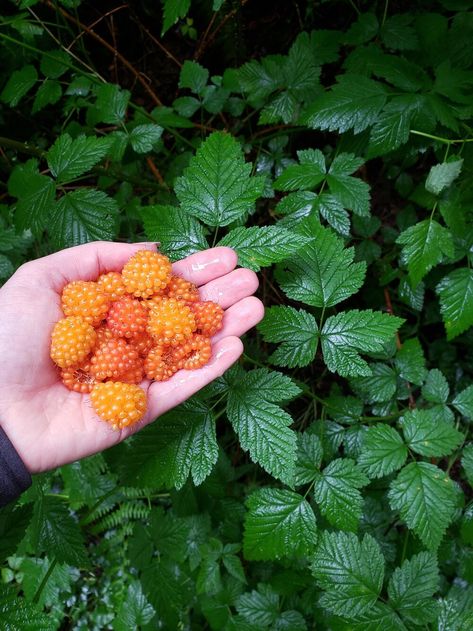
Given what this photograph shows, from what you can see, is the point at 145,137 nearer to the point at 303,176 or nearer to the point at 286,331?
the point at 303,176

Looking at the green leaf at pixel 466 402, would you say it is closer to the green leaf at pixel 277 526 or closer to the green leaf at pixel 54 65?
the green leaf at pixel 277 526

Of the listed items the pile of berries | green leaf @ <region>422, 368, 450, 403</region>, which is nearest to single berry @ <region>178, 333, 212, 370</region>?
the pile of berries

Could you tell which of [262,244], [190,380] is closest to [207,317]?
[190,380]

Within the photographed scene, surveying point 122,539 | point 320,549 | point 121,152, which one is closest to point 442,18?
point 121,152

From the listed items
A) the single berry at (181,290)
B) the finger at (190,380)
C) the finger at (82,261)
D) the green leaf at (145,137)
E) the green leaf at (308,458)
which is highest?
the green leaf at (145,137)

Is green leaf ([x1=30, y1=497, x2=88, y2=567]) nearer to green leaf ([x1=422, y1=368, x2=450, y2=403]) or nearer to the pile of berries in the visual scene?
the pile of berries

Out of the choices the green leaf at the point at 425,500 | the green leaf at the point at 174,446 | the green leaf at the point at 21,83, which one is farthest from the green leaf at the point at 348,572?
the green leaf at the point at 21,83

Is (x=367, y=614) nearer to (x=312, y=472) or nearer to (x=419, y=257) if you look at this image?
(x=312, y=472)
